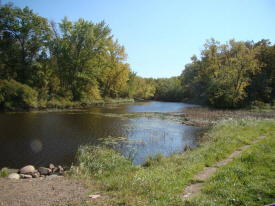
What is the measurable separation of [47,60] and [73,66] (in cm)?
488

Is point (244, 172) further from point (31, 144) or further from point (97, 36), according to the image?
point (97, 36)

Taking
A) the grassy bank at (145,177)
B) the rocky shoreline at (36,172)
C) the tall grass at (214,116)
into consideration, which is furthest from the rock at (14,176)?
the tall grass at (214,116)

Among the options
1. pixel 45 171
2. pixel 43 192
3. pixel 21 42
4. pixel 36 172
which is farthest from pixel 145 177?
pixel 21 42

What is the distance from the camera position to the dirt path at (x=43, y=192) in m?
4.56

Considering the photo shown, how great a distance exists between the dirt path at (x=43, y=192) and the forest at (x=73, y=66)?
24925 millimetres

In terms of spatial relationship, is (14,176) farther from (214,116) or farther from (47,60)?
(47,60)

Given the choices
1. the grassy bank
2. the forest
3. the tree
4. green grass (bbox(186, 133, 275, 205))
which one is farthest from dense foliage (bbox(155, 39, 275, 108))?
the tree

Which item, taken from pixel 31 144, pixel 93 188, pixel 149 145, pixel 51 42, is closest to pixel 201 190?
pixel 93 188

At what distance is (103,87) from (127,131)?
39.2m

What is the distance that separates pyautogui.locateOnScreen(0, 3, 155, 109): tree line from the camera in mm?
29203

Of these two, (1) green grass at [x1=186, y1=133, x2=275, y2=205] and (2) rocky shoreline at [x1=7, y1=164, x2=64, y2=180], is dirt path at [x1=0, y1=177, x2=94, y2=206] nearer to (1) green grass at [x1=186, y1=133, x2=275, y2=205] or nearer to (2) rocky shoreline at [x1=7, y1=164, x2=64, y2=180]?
(2) rocky shoreline at [x1=7, y1=164, x2=64, y2=180]

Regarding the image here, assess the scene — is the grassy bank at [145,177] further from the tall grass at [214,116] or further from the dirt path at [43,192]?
the tall grass at [214,116]

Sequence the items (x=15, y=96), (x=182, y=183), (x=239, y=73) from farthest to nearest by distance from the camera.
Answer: (x=239, y=73)
(x=15, y=96)
(x=182, y=183)

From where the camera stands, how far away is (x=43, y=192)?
5.21 metres
